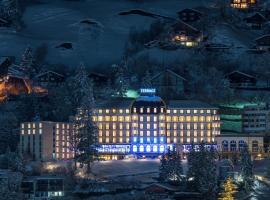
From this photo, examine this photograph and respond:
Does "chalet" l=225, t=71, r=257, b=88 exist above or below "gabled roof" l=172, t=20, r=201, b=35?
below

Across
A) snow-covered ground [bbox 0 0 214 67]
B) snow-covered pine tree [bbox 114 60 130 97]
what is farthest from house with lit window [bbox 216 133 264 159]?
snow-covered ground [bbox 0 0 214 67]

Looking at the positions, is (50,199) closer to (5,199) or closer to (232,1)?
(5,199)

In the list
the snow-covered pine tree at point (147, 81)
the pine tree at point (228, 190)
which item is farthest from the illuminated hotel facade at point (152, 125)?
the pine tree at point (228, 190)

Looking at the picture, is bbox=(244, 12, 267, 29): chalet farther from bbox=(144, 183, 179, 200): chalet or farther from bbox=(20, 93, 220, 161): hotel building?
bbox=(144, 183, 179, 200): chalet

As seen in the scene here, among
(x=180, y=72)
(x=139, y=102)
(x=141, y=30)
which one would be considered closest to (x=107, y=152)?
(x=139, y=102)

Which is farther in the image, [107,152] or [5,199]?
[107,152]
